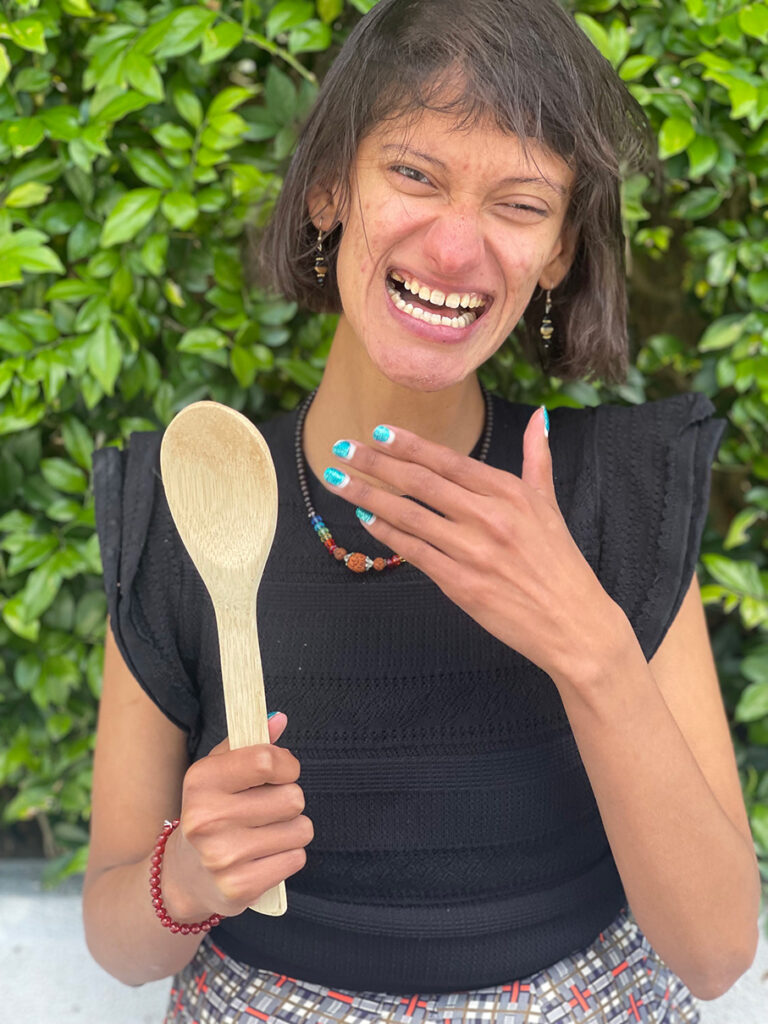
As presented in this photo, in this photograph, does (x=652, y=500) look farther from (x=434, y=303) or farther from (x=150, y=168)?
(x=150, y=168)

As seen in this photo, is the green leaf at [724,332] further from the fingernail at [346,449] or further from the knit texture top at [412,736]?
the fingernail at [346,449]

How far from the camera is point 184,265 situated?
1.67 meters

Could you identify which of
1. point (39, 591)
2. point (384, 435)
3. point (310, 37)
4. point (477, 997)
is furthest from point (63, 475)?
point (477, 997)

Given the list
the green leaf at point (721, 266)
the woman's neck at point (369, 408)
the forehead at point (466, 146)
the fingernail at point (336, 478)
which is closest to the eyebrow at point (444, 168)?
the forehead at point (466, 146)

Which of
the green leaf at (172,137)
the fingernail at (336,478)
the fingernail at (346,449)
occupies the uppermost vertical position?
the fingernail at (346,449)

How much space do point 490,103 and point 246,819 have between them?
2.46 ft

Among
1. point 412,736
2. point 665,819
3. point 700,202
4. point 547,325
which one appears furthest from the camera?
point 700,202

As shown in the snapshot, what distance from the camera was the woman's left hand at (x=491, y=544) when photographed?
936 millimetres

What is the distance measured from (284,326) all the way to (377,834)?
33.1 inches

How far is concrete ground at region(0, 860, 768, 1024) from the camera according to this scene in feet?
5.42

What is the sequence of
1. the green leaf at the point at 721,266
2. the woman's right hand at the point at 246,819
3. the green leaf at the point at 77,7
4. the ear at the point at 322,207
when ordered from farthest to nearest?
the green leaf at the point at 721,266 → the green leaf at the point at 77,7 → the ear at the point at 322,207 → the woman's right hand at the point at 246,819

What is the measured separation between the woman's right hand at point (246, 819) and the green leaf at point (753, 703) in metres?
0.95

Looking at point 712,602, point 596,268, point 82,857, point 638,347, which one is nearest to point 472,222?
point 596,268

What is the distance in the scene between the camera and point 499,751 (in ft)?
4.12
